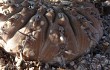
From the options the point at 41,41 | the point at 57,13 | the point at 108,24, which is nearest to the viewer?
the point at 41,41

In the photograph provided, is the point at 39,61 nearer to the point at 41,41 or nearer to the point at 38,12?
the point at 41,41

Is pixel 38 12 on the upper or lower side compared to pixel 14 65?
upper

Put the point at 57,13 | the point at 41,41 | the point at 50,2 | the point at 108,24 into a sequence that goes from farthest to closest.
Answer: the point at 108,24 < the point at 50,2 < the point at 57,13 < the point at 41,41

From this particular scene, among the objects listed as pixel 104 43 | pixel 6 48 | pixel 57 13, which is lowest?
pixel 104 43

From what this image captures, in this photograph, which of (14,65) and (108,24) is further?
(108,24)

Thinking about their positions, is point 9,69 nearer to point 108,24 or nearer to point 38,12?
point 38,12

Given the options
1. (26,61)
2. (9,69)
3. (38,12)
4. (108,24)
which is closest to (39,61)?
(26,61)
